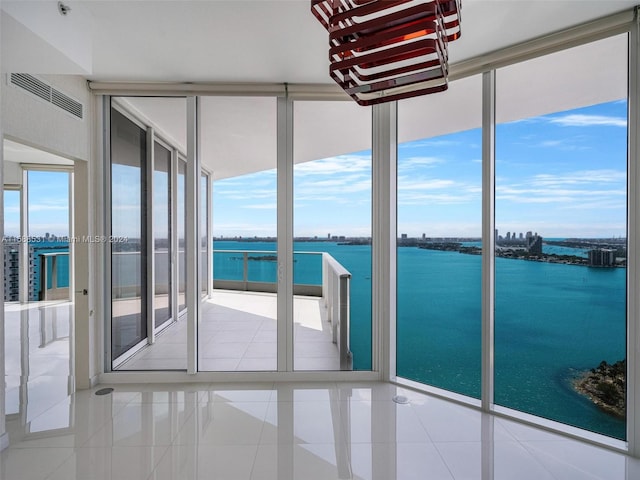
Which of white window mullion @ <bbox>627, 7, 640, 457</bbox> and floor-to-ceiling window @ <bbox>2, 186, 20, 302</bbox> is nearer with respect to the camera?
white window mullion @ <bbox>627, 7, 640, 457</bbox>

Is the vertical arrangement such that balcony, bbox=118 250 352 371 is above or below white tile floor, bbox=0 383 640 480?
above

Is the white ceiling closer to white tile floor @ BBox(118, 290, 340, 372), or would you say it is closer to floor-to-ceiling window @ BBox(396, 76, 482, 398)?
floor-to-ceiling window @ BBox(396, 76, 482, 398)

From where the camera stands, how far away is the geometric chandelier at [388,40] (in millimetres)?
1640

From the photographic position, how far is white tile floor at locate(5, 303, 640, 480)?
2.33 m

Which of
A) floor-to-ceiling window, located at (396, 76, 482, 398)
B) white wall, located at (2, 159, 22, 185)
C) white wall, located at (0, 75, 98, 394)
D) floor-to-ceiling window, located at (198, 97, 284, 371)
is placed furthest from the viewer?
white wall, located at (2, 159, 22, 185)

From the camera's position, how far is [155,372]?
377 cm

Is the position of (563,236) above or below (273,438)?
above

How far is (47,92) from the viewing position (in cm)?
302

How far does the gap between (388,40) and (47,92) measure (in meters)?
2.92

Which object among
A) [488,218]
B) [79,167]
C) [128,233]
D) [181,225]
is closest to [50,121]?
[79,167]

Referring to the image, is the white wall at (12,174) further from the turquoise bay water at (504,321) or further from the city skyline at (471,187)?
the turquoise bay water at (504,321)

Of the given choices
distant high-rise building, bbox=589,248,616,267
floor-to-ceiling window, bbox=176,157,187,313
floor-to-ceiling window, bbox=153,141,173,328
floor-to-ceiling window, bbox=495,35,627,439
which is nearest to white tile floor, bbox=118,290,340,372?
floor-to-ceiling window, bbox=153,141,173,328

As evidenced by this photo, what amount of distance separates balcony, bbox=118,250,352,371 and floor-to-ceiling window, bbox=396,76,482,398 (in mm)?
701

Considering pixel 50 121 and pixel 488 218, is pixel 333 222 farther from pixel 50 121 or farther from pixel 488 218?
pixel 50 121
